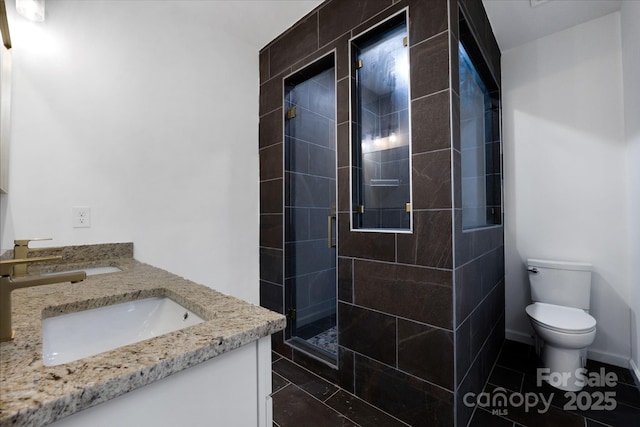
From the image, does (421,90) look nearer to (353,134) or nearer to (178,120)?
(353,134)

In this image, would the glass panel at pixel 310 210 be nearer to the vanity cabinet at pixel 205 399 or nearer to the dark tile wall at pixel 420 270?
the dark tile wall at pixel 420 270

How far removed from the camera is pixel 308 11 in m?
2.09

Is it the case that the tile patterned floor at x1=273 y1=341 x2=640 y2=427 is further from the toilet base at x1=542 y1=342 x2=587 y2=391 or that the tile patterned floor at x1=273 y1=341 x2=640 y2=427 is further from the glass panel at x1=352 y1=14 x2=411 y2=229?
the glass panel at x1=352 y1=14 x2=411 y2=229

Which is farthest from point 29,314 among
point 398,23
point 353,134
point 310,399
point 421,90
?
point 398,23

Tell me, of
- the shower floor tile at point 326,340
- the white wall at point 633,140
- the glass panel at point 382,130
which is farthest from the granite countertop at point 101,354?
the white wall at point 633,140

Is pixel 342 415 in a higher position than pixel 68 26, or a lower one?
lower

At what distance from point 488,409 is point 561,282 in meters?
1.20

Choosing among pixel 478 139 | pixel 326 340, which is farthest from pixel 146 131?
pixel 478 139

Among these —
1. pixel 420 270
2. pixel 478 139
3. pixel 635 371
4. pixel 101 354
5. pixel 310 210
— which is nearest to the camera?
pixel 101 354

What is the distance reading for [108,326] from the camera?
936 millimetres

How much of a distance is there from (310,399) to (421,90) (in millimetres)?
1958

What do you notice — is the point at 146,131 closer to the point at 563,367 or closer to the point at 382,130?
the point at 382,130

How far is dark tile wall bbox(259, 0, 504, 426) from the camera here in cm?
139

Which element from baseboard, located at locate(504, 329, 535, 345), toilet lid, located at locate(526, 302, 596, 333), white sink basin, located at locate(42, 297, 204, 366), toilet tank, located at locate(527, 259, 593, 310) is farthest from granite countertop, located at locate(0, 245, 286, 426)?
baseboard, located at locate(504, 329, 535, 345)
